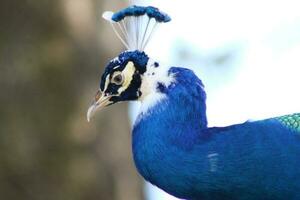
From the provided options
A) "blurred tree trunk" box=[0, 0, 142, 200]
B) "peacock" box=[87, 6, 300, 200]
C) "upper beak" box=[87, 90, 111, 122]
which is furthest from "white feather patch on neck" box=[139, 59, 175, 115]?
"blurred tree trunk" box=[0, 0, 142, 200]

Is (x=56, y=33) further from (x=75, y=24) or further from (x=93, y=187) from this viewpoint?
(x=93, y=187)

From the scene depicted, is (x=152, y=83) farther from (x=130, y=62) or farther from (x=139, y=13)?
(x=139, y=13)

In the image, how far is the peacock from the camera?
3.68 m

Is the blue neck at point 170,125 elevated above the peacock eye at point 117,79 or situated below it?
below

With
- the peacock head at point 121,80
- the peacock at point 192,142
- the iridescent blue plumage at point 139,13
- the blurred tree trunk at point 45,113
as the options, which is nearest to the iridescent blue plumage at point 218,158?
the peacock at point 192,142

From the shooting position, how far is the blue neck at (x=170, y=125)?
3.72m

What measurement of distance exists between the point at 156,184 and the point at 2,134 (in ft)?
8.35

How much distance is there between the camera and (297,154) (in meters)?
3.74

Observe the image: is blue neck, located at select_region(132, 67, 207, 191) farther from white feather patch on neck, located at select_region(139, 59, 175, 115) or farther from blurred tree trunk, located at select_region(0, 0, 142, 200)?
blurred tree trunk, located at select_region(0, 0, 142, 200)

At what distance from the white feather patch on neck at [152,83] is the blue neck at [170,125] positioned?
1cm

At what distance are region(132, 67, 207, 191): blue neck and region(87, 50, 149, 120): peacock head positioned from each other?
86 millimetres

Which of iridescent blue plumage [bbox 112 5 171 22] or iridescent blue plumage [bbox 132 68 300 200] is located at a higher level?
iridescent blue plumage [bbox 112 5 171 22]

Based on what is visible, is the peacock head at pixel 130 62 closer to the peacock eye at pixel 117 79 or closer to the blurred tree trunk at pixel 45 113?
the peacock eye at pixel 117 79

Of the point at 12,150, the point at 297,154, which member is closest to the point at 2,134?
the point at 12,150
